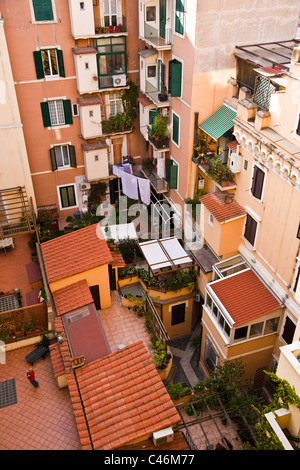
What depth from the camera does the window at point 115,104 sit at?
98.9 ft

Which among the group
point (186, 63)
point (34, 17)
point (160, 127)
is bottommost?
point (160, 127)

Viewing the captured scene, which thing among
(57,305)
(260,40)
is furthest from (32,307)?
(260,40)

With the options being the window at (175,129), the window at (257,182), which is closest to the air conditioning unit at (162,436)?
the window at (257,182)

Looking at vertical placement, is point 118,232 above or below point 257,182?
below

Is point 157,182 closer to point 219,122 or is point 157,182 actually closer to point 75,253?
point 219,122

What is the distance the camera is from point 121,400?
675 inches

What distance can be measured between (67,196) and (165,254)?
10.1m

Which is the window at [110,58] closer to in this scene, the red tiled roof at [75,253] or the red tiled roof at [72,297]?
the red tiled roof at [75,253]

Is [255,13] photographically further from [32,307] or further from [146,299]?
[32,307]

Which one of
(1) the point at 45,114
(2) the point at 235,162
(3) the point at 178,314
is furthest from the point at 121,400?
(1) the point at 45,114

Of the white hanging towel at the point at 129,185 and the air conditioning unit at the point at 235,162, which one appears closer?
the air conditioning unit at the point at 235,162

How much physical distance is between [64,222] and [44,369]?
13954mm

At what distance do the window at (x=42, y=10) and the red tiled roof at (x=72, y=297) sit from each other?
15.9 metres

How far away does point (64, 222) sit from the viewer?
3250 cm
